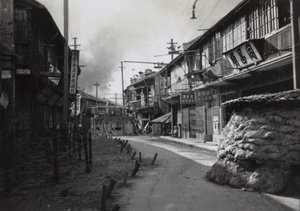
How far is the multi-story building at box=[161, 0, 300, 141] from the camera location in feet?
43.5

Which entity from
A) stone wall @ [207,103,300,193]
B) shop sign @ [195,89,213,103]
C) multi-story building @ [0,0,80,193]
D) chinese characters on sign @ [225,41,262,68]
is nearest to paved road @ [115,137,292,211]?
stone wall @ [207,103,300,193]

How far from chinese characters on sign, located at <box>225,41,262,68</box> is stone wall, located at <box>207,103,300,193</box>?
6.65 m

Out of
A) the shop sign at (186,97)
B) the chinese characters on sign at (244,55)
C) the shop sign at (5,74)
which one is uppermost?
the chinese characters on sign at (244,55)

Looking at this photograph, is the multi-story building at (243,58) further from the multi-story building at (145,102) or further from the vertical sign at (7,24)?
the multi-story building at (145,102)

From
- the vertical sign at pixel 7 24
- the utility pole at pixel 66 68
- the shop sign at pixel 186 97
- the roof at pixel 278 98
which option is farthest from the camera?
the shop sign at pixel 186 97

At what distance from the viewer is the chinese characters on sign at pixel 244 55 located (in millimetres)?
14680

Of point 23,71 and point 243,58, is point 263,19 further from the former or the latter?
point 23,71

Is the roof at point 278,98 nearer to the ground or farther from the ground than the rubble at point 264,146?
farther from the ground

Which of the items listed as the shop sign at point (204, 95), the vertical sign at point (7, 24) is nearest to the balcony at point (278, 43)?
the shop sign at point (204, 95)

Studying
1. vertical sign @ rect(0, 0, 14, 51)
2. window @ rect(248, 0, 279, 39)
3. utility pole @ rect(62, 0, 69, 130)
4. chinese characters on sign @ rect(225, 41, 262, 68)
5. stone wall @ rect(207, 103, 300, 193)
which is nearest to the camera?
stone wall @ rect(207, 103, 300, 193)

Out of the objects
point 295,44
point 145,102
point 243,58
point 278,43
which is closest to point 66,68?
point 243,58

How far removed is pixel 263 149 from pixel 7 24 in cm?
1067

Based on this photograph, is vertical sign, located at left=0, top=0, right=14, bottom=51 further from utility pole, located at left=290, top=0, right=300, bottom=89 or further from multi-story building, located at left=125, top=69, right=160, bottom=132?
multi-story building, located at left=125, top=69, right=160, bottom=132

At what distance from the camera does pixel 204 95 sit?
2372cm
